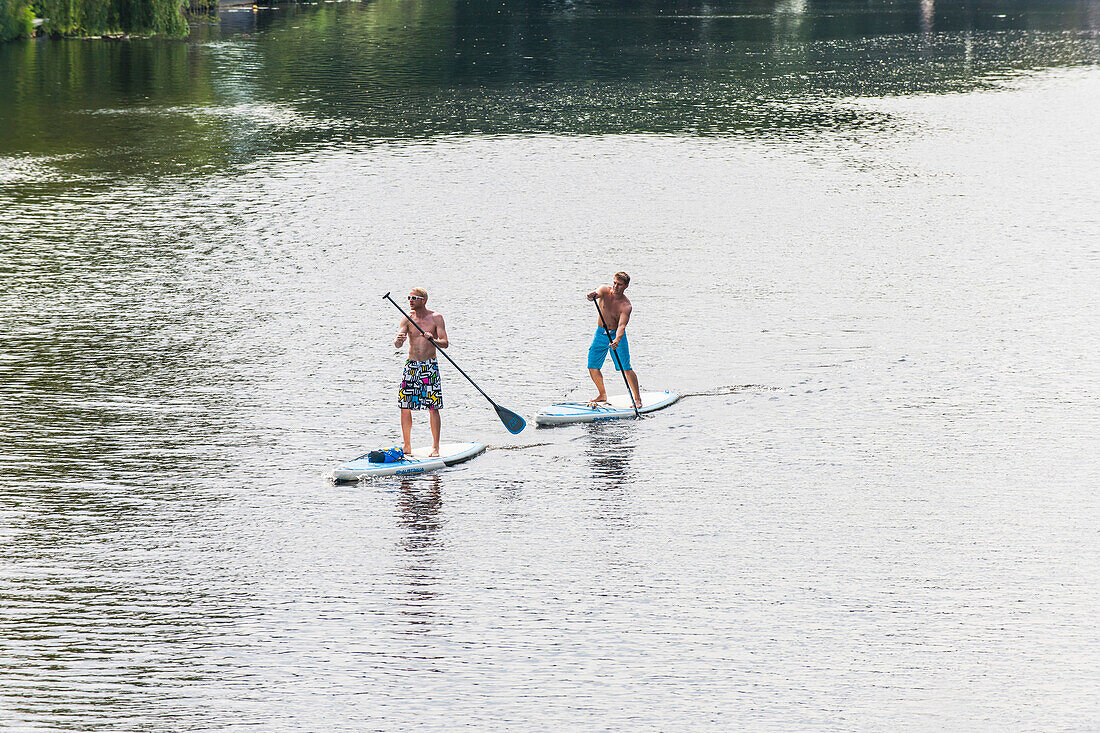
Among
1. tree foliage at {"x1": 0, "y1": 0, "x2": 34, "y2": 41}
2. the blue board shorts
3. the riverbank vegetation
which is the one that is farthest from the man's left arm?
tree foliage at {"x1": 0, "y1": 0, "x2": 34, "y2": 41}

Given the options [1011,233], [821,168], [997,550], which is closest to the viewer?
[997,550]

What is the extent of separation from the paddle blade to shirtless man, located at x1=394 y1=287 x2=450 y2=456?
1.16 m

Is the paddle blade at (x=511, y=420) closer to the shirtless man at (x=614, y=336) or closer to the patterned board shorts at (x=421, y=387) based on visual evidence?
the patterned board shorts at (x=421, y=387)

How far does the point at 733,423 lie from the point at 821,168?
2489cm

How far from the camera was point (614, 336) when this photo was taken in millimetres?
19531

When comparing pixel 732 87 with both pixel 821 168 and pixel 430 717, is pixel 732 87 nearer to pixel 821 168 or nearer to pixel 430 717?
pixel 821 168

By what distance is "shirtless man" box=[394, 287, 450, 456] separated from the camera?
667 inches

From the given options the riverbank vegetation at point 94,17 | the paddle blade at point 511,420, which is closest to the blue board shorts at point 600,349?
the paddle blade at point 511,420

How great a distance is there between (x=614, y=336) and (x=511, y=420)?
8.00 feet

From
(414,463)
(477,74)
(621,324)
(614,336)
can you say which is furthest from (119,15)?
(414,463)

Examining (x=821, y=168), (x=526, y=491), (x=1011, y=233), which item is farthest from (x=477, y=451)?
(x=821, y=168)

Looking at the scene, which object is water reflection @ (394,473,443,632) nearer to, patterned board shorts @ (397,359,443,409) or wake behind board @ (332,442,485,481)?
wake behind board @ (332,442,485,481)

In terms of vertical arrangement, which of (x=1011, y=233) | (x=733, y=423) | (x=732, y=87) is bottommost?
(x=733, y=423)

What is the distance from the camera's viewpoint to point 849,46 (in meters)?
76.5
